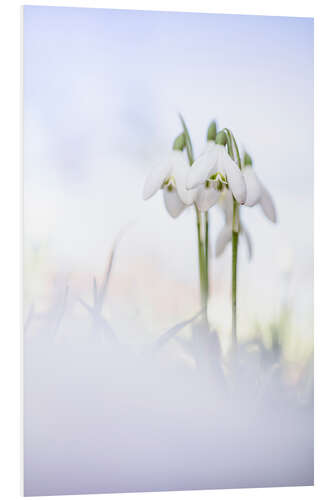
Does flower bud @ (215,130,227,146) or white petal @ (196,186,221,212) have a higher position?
flower bud @ (215,130,227,146)

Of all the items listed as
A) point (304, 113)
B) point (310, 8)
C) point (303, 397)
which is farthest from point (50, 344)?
point (310, 8)

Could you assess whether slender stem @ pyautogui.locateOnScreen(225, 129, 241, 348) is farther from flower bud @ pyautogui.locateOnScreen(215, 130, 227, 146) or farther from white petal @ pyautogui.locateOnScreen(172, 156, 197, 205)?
white petal @ pyautogui.locateOnScreen(172, 156, 197, 205)

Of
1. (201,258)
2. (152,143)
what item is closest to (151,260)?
(201,258)

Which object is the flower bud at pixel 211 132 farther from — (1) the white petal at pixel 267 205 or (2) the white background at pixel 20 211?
(2) the white background at pixel 20 211

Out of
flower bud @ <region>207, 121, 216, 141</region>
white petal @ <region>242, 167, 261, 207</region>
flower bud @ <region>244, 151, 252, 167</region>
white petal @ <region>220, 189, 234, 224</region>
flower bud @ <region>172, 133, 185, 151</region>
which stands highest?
flower bud @ <region>207, 121, 216, 141</region>

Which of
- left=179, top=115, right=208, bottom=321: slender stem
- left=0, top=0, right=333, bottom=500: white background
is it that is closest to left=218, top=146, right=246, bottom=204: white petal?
left=179, top=115, right=208, bottom=321: slender stem

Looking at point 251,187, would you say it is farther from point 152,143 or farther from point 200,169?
point 152,143

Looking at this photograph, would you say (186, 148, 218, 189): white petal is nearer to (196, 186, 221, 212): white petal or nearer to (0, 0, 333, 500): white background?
(196, 186, 221, 212): white petal

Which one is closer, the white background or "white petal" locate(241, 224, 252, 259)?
the white background
